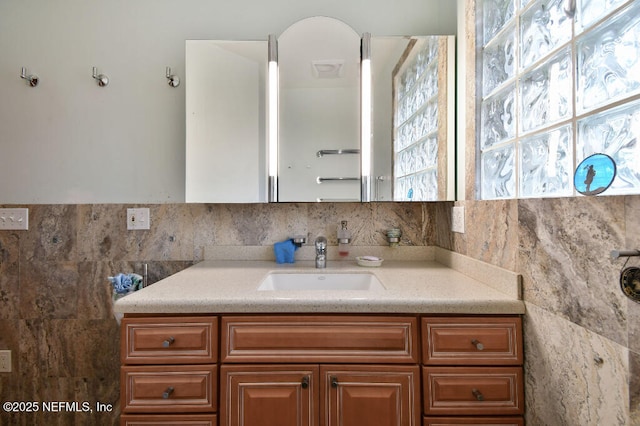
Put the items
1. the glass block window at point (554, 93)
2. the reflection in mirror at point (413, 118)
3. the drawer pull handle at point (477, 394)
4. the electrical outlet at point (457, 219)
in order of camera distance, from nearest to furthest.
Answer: the glass block window at point (554, 93) < the drawer pull handle at point (477, 394) < the electrical outlet at point (457, 219) < the reflection in mirror at point (413, 118)

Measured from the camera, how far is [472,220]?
123 cm

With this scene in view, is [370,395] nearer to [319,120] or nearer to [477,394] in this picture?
[477,394]

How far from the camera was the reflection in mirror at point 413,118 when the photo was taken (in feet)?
4.68

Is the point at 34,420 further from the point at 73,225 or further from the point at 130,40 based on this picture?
the point at 130,40

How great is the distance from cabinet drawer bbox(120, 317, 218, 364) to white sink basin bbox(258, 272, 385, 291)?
0.43 metres

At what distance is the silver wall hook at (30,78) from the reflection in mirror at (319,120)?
50.4 inches

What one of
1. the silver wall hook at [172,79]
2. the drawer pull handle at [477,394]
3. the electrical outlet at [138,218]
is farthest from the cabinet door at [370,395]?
the silver wall hook at [172,79]

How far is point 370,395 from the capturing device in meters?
0.94

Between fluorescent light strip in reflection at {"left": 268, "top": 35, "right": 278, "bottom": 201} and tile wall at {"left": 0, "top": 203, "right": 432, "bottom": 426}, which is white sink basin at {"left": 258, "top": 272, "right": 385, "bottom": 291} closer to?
tile wall at {"left": 0, "top": 203, "right": 432, "bottom": 426}

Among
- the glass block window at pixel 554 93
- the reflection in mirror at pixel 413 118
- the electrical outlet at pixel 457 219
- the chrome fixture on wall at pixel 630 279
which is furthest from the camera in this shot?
the reflection in mirror at pixel 413 118

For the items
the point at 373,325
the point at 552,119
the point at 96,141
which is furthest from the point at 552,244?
the point at 96,141

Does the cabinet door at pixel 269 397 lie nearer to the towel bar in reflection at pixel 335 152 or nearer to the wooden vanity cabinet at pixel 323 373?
the wooden vanity cabinet at pixel 323 373

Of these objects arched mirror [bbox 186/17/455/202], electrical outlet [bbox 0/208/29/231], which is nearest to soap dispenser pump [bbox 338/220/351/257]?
arched mirror [bbox 186/17/455/202]

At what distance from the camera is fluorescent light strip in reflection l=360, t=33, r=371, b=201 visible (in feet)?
4.82
